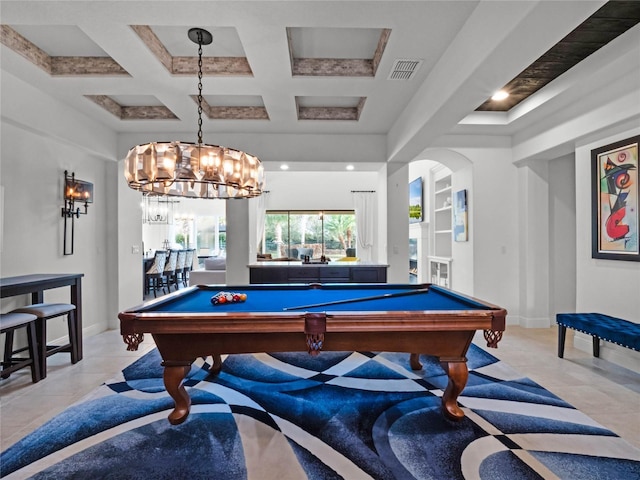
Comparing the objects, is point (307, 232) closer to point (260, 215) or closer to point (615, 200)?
point (260, 215)

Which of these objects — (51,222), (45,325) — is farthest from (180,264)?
(45,325)

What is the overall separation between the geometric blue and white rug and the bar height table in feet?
3.62

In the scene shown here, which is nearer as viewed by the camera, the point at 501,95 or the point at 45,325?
the point at 45,325

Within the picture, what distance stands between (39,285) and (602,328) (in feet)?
16.8

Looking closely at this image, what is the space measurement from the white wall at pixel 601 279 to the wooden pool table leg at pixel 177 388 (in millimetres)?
3949

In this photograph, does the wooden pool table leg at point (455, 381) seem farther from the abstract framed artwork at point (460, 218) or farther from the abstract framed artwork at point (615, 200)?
the abstract framed artwork at point (460, 218)

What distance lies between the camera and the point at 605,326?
10.1 ft

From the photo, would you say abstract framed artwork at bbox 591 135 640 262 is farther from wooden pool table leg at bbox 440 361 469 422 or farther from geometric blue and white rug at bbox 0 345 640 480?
wooden pool table leg at bbox 440 361 469 422

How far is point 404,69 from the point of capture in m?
2.99

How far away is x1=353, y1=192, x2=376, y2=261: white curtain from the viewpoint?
9773 millimetres

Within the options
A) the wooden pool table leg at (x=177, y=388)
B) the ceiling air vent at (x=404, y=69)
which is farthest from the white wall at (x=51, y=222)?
the ceiling air vent at (x=404, y=69)

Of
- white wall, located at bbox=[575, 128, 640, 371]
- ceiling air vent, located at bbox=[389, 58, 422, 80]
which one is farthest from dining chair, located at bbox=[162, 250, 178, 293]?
white wall, located at bbox=[575, 128, 640, 371]

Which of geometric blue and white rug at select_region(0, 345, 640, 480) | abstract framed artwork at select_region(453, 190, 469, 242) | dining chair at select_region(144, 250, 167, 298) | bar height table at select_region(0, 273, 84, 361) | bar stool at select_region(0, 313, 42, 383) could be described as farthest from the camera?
dining chair at select_region(144, 250, 167, 298)

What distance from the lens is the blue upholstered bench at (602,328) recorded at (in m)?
2.81
